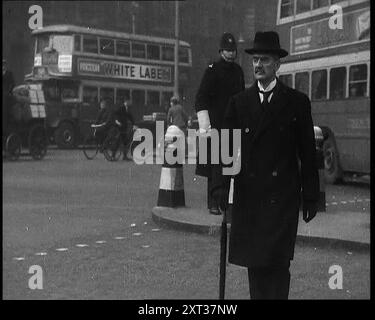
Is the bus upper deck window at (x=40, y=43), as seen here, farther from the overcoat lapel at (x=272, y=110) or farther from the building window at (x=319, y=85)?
the overcoat lapel at (x=272, y=110)

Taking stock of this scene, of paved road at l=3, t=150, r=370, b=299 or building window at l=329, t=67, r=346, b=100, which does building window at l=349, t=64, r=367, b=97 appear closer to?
building window at l=329, t=67, r=346, b=100

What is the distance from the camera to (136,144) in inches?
874

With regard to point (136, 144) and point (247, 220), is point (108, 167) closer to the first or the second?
point (136, 144)

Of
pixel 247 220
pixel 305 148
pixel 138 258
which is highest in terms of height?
pixel 305 148

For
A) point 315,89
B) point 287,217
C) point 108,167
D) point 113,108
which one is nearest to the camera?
point 287,217

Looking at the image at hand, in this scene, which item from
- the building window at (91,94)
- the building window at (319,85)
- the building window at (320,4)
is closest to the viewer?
the building window at (320,4)

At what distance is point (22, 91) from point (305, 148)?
591 inches

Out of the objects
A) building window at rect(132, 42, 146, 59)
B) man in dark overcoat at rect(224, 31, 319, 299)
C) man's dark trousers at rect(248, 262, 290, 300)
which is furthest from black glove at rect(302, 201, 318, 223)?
building window at rect(132, 42, 146, 59)

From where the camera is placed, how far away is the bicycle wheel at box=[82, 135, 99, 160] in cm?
2127

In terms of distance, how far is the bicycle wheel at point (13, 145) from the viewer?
19.3 meters

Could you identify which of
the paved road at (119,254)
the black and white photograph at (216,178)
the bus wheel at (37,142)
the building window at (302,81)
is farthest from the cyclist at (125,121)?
the building window at (302,81)

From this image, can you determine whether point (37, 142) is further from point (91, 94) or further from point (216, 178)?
point (216, 178)
